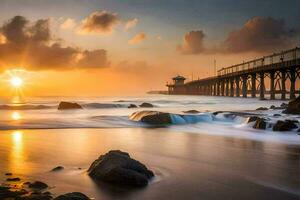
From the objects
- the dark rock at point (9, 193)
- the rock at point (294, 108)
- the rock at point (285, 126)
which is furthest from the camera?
the rock at point (294, 108)

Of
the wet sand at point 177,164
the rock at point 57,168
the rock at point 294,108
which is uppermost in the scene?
the rock at point 294,108

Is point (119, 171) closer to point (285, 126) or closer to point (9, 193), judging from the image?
point (9, 193)

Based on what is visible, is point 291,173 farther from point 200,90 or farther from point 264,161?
point 200,90

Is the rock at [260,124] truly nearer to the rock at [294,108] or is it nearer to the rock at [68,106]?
the rock at [294,108]

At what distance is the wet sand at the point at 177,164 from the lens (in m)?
6.72

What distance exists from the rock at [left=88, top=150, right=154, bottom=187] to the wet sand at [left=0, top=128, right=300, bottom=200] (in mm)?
230

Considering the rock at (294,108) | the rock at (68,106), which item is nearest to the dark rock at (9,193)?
the rock at (294,108)

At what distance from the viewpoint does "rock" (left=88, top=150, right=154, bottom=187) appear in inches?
280

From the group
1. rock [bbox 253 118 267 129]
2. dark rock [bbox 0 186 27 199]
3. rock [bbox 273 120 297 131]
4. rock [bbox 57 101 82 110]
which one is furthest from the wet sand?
rock [bbox 57 101 82 110]

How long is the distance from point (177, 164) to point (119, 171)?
2.49m

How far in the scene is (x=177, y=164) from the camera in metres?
9.33

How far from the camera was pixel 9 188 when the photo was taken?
6371mm

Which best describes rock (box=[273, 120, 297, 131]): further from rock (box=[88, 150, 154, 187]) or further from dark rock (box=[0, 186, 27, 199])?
dark rock (box=[0, 186, 27, 199])

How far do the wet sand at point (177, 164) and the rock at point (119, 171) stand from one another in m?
0.23
